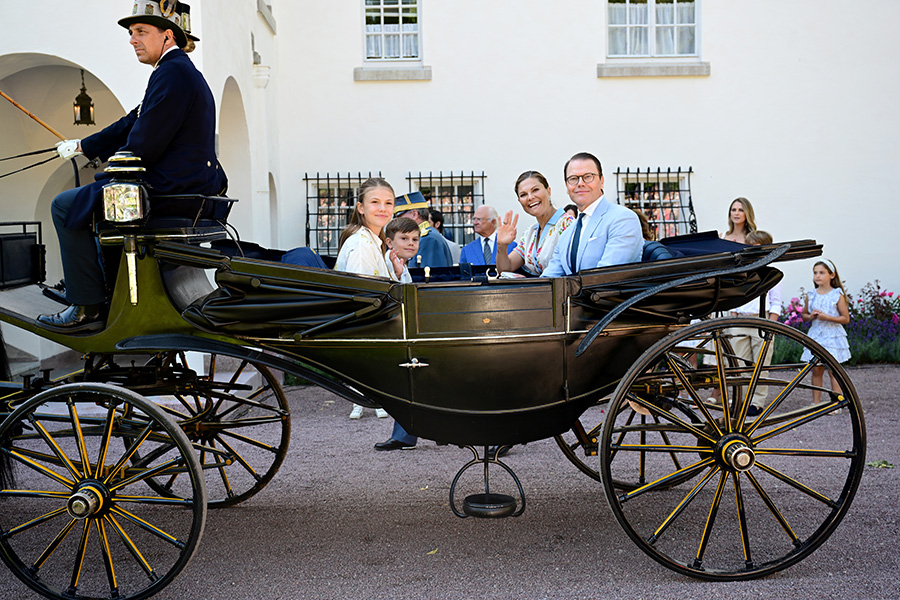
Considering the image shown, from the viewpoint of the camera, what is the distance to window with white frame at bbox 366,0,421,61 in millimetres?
10383

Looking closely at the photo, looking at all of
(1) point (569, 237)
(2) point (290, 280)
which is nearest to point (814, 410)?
(1) point (569, 237)

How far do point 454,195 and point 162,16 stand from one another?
22.1 feet

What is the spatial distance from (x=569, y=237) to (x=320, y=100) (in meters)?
6.69

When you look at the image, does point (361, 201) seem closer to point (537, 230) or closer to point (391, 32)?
point (537, 230)

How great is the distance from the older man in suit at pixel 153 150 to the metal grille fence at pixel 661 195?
732 centimetres

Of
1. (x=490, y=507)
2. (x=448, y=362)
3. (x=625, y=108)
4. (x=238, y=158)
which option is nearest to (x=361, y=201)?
(x=448, y=362)

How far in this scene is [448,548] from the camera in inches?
153

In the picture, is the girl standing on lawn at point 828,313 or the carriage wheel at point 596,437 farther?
the girl standing on lawn at point 828,313

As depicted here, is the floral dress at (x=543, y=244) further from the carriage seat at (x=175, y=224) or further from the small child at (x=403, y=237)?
the carriage seat at (x=175, y=224)

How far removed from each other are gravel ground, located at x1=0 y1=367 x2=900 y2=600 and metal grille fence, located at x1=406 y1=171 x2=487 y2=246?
5.31 metres

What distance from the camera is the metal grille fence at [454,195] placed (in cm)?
1033

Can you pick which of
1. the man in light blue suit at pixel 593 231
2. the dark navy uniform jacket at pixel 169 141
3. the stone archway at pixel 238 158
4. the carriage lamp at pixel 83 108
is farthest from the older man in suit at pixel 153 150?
the carriage lamp at pixel 83 108

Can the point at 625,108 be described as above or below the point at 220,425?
above

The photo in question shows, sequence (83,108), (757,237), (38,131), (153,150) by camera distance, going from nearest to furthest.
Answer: (153,150) < (757,237) < (83,108) < (38,131)
